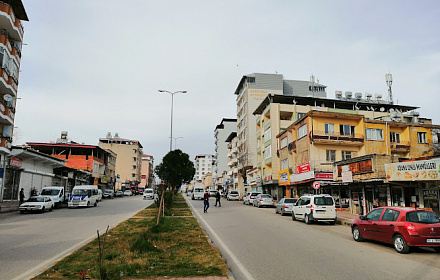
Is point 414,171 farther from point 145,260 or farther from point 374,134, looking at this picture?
point 374,134

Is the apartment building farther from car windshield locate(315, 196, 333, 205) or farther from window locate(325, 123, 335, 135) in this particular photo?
car windshield locate(315, 196, 333, 205)

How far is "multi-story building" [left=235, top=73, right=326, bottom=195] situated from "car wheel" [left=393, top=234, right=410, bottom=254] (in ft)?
193

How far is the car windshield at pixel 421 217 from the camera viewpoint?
1027cm

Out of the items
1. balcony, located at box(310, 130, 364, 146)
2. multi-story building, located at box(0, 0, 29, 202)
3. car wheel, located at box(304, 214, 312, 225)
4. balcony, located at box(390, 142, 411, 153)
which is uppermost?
multi-story building, located at box(0, 0, 29, 202)

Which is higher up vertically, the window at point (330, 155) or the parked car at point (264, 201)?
the window at point (330, 155)

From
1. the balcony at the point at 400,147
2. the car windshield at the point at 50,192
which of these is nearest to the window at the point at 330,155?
the balcony at the point at 400,147

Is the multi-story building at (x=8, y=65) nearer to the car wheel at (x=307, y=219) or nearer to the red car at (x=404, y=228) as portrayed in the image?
the car wheel at (x=307, y=219)

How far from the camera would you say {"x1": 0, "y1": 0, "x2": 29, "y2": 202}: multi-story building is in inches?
1193

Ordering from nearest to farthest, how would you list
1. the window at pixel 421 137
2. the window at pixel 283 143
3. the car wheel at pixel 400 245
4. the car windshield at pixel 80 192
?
the car wheel at pixel 400 245 → the car windshield at pixel 80 192 → the window at pixel 421 137 → the window at pixel 283 143

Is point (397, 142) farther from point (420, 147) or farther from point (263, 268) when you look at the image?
point (263, 268)

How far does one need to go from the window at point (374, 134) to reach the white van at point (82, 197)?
31.8 metres

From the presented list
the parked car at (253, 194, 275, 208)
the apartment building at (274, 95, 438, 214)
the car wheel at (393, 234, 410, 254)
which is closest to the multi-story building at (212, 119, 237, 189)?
the apartment building at (274, 95, 438, 214)

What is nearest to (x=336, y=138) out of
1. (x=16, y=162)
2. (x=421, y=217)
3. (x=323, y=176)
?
(x=323, y=176)

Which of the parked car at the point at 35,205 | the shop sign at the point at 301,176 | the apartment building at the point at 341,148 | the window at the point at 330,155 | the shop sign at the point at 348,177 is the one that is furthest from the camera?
the window at the point at 330,155
